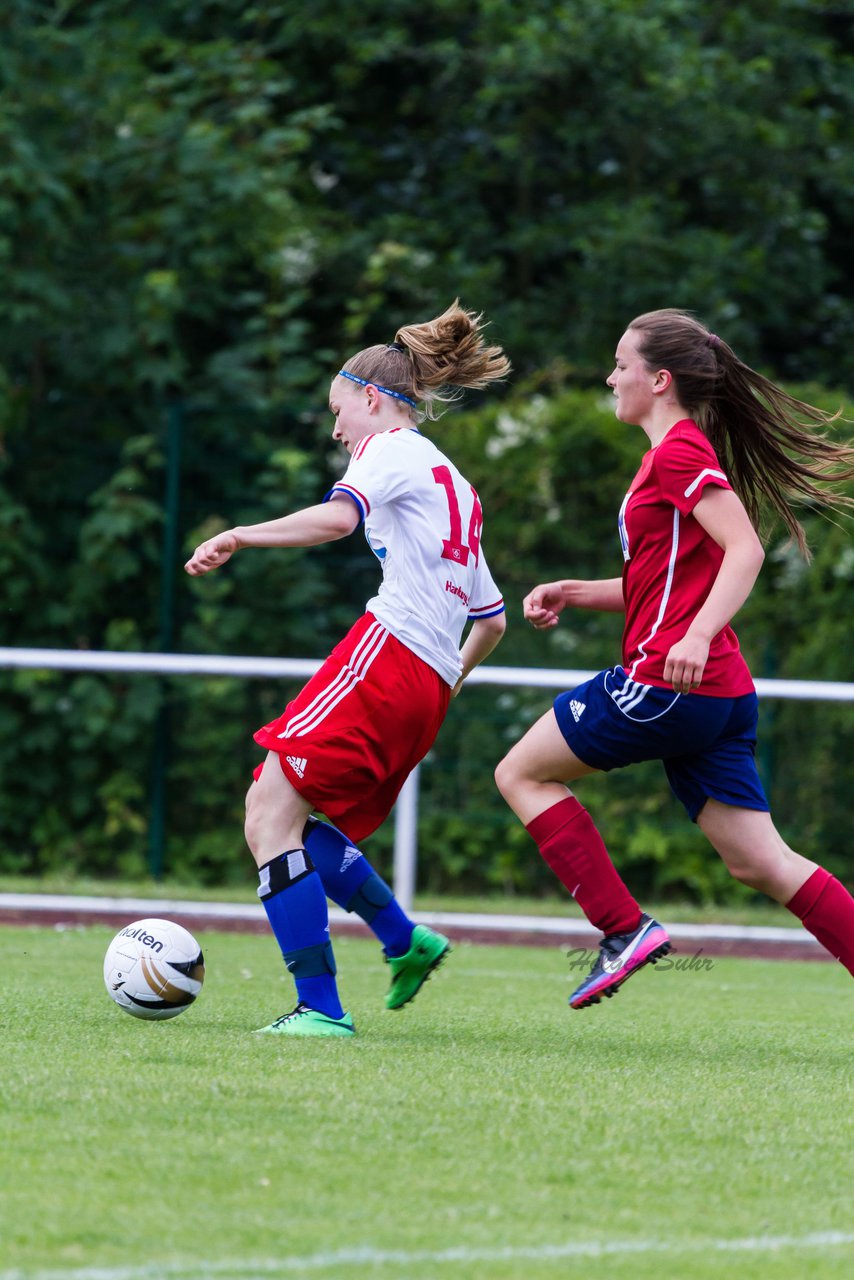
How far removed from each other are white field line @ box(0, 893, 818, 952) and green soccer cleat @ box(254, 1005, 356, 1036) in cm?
432

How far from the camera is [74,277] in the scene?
11.4 meters

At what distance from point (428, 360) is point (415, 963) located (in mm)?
1657

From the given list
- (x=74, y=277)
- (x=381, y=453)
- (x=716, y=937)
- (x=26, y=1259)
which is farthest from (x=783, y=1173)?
(x=74, y=277)

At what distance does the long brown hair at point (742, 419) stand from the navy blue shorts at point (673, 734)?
634 millimetres

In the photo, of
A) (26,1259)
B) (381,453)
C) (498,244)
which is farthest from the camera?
(498,244)

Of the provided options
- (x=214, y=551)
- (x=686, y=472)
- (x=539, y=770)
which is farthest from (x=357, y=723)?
(x=686, y=472)

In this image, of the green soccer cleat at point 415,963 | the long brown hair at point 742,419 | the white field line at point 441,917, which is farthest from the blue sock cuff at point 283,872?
the white field line at point 441,917

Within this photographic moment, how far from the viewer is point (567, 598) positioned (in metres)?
5.11

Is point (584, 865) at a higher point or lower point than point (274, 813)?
lower

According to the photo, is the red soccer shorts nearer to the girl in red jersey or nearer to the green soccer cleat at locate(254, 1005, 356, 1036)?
the girl in red jersey

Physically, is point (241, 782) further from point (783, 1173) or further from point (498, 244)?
point (783, 1173)

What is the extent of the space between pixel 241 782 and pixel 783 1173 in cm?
775

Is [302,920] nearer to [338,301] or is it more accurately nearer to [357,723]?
[357,723]

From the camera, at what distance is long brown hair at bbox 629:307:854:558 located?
4730 millimetres
